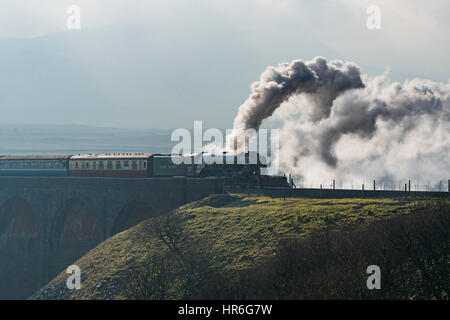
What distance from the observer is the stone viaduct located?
183 ft

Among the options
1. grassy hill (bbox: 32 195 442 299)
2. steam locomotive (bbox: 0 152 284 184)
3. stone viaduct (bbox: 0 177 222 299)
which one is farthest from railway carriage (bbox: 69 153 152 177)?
grassy hill (bbox: 32 195 442 299)

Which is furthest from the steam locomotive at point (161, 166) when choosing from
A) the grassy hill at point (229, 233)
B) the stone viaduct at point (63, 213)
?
the grassy hill at point (229, 233)

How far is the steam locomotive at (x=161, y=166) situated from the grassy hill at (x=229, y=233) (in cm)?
843

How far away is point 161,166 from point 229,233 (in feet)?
64.3

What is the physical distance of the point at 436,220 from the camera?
36219 mm

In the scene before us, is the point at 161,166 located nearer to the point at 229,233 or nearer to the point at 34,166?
the point at 229,233

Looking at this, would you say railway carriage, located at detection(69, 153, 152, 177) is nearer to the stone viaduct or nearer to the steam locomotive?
the steam locomotive

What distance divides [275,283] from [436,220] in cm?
1054

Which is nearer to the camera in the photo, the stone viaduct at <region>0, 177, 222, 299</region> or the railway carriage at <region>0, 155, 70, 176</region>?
the stone viaduct at <region>0, 177, 222, 299</region>

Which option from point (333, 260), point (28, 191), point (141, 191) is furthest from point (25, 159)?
point (333, 260)

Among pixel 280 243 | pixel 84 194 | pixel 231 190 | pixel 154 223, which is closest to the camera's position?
pixel 280 243

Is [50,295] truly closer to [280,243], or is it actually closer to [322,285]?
[280,243]

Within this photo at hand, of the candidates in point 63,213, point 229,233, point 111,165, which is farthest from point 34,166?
point 229,233

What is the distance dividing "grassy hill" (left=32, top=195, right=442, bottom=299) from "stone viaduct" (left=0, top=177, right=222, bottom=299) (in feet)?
18.2
